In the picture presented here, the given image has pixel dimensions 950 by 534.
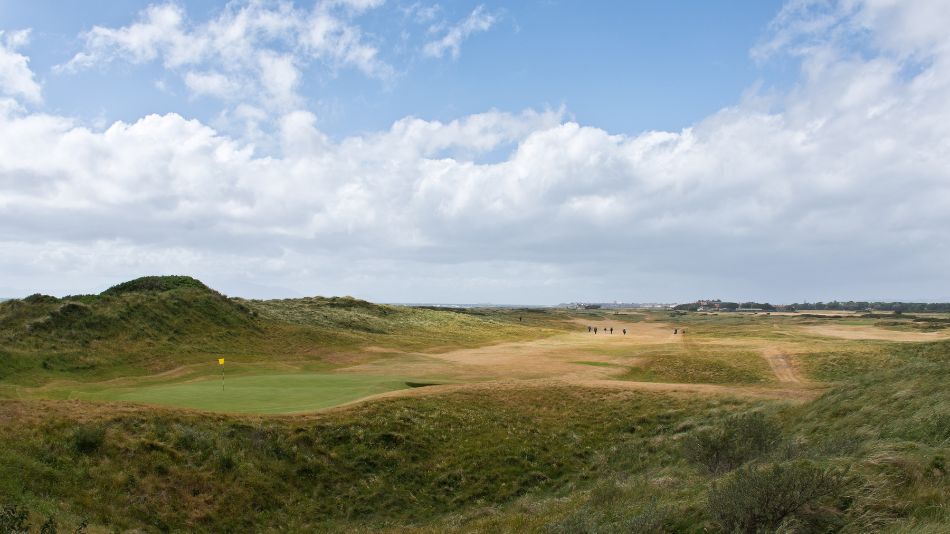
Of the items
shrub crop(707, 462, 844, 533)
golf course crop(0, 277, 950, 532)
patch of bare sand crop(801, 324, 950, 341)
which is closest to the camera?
shrub crop(707, 462, 844, 533)

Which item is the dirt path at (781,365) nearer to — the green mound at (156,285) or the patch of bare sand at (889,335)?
the patch of bare sand at (889,335)

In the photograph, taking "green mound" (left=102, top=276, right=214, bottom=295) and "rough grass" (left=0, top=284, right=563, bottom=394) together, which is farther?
"green mound" (left=102, top=276, right=214, bottom=295)

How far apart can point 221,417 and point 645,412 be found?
20.1 meters

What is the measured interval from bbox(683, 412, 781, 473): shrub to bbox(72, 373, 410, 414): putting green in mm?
17524

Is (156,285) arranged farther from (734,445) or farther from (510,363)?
(734,445)

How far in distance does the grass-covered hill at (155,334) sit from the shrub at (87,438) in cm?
1992

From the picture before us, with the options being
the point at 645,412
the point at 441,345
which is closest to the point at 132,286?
the point at 441,345

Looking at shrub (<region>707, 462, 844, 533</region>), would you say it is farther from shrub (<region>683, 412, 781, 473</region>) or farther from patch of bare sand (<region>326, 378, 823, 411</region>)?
patch of bare sand (<region>326, 378, 823, 411</region>)

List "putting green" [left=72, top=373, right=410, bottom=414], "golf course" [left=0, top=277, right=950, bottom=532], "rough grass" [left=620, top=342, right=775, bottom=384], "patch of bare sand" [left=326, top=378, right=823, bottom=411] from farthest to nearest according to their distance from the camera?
1. "rough grass" [left=620, top=342, right=775, bottom=384]
2. "patch of bare sand" [left=326, top=378, right=823, bottom=411]
3. "putting green" [left=72, top=373, right=410, bottom=414]
4. "golf course" [left=0, top=277, right=950, bottom=532]

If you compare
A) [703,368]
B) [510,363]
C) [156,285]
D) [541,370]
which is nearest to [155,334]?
[156,285]

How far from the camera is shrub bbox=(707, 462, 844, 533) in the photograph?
8711mm

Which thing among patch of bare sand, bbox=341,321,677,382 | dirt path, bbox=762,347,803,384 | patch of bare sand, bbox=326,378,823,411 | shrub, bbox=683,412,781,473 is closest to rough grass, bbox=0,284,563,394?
patch of bare sand, bbox=341,321,677,382

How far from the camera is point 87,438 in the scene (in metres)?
18.8

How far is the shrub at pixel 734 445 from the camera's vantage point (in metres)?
16.5
